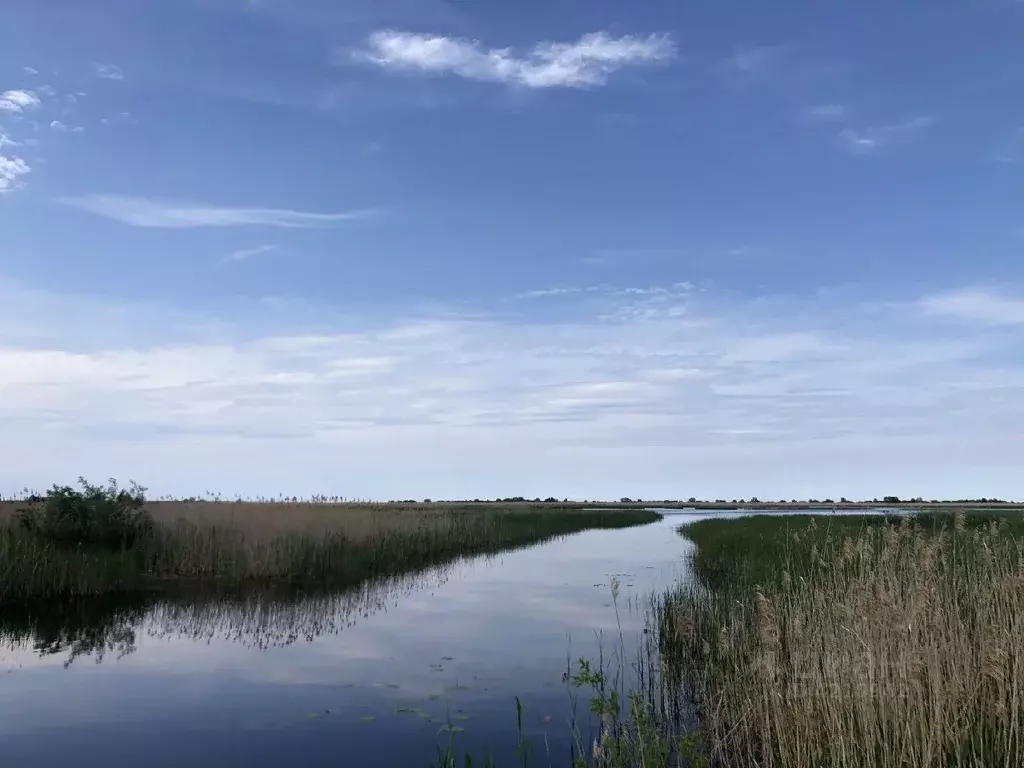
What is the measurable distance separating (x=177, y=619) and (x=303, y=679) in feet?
20.4

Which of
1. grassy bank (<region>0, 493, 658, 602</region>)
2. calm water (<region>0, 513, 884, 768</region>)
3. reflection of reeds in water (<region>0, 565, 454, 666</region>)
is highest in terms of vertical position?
grassy bank (<region>0, 493, 658, 602</region>)

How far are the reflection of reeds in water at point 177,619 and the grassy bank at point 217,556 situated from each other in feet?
3.11

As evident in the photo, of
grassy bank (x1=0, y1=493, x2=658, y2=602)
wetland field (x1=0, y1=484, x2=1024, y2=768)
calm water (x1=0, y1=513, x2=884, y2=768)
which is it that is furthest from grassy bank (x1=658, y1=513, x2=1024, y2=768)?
grassy bank (x1=0, y1=493, x2=658, y2=602)

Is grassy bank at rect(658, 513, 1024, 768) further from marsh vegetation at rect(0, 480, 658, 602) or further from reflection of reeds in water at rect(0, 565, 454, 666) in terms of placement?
marsh vegetation at rect(0, 480, 658, 602)

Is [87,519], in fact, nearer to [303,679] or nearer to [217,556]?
[217,556]

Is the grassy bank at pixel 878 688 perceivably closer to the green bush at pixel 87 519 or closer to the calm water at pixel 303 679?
the calm water at pixel 303 679

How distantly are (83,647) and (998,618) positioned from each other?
14905mm

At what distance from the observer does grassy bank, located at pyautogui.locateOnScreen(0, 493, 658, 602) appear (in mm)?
18672

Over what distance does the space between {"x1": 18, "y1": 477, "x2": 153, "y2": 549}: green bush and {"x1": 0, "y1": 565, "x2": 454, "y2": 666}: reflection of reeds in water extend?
4086 mm

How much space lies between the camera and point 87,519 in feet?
72.5

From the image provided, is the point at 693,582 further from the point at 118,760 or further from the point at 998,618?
the point at 118,760

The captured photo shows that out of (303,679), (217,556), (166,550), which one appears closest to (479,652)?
(303,679)

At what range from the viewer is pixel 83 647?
1398 cm

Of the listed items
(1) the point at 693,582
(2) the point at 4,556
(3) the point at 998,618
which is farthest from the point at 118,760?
(1) the point at 693,582
